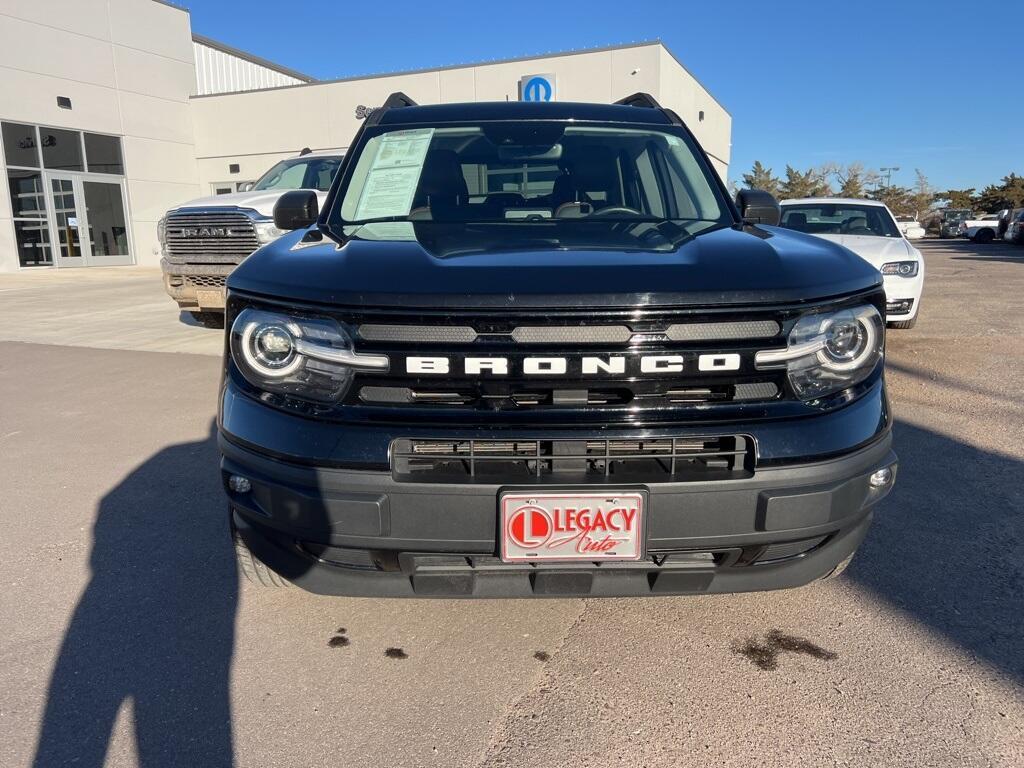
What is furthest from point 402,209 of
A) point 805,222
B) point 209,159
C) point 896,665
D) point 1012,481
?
point 209,159

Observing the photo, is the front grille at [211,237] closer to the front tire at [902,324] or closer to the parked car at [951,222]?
the front tire at [902,324]

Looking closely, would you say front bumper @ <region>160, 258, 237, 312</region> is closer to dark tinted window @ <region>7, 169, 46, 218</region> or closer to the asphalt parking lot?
the asphalt parking lot

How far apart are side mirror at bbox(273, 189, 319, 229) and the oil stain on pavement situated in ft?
7.98

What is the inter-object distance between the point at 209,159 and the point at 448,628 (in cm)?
2685

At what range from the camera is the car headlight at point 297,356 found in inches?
77.2

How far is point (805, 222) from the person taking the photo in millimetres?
9062

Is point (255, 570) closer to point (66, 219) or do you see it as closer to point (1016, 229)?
point (66, 219)

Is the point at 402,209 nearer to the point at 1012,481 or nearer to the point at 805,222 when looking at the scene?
the point at 1012,481

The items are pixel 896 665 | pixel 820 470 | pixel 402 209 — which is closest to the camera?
pixel 820 470

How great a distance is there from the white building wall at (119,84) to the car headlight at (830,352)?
23.1 metres

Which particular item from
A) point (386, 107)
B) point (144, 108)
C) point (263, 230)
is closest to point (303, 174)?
point (263, 230)

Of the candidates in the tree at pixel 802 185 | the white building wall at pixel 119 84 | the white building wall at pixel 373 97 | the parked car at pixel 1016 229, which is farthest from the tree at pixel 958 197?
the white building wall at pixel 119 84

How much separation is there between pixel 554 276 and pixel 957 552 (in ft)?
7.64

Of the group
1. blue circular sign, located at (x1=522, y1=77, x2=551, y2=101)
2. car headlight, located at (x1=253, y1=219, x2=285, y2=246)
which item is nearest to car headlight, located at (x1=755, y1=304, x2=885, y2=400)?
car headlight, located at (x1=253, y1=219, x2=285, y2=246)
